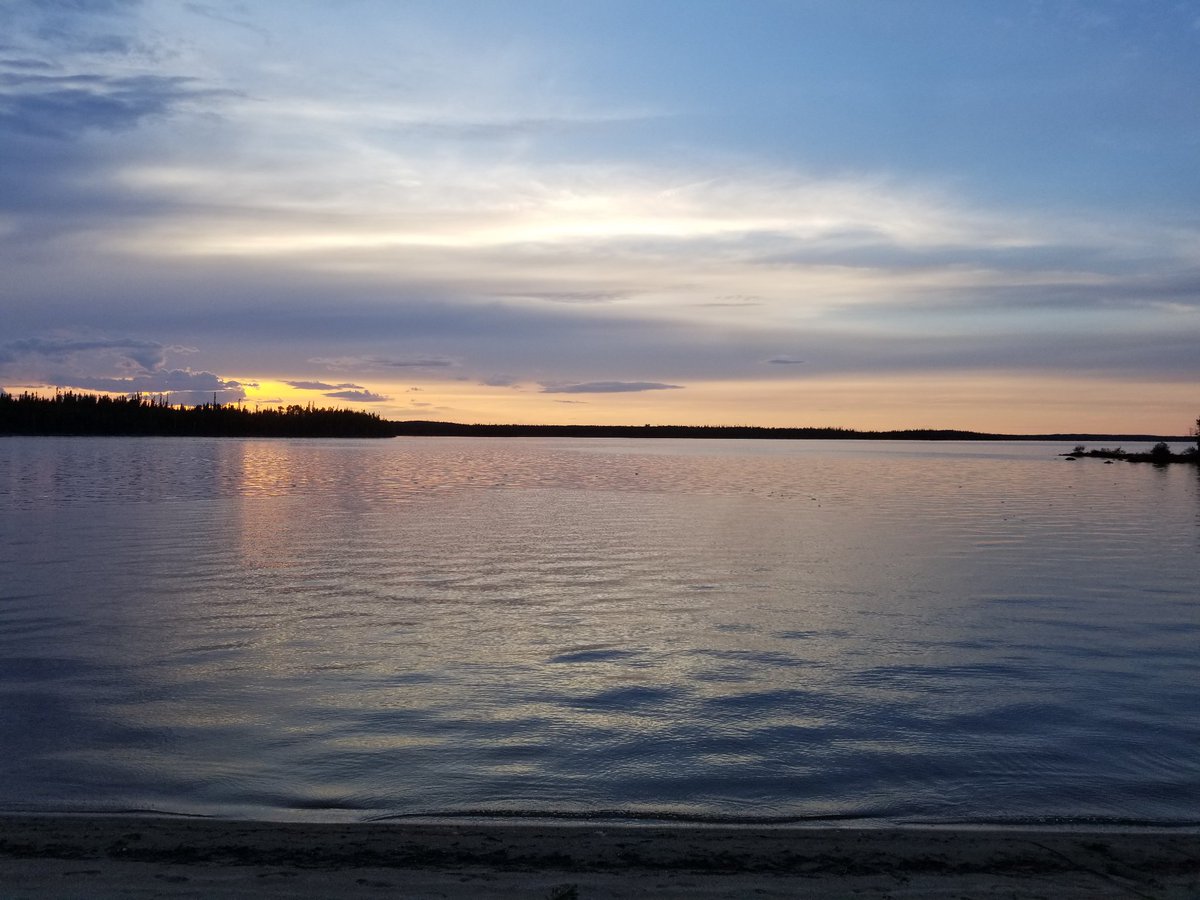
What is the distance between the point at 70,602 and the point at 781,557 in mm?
15782

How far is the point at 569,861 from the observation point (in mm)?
6785

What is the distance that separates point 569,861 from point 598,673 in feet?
19.2

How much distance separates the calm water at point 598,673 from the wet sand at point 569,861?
0.69 meters

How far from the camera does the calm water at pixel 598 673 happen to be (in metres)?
8.66

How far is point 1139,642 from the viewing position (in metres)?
14.9

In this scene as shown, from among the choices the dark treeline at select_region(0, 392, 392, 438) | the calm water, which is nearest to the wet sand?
the calm water

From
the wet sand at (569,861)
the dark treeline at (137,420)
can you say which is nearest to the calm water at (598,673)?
the wet sand at (569,861)

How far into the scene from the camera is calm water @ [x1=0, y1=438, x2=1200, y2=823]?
866 centimetres

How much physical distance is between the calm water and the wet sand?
689mm

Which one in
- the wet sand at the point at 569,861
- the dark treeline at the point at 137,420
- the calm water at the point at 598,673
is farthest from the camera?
the dark treeline at the point at 137,420

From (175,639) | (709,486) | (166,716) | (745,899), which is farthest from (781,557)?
(709,486)

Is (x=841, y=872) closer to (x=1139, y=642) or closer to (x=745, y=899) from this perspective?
(x=745, y=899)

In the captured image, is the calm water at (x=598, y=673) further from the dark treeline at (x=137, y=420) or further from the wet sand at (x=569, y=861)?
the dark treeline at (x=137, y=420)

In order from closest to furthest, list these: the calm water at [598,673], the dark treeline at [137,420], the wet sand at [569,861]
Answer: the wet sand at [569,861] → the calm water at [598,673] → the dark treeline at [137,420]
